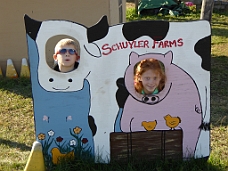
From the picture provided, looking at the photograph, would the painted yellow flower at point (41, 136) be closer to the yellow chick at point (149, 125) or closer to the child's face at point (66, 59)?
the child's face at point (66, 59)

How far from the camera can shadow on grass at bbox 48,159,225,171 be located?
3395mm

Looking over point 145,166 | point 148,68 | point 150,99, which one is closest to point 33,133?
point 145,166

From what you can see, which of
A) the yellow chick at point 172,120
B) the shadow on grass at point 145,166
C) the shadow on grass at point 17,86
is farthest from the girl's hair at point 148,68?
the shadow on grass at point 17,86

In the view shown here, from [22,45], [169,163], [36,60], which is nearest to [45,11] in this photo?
[22,45]

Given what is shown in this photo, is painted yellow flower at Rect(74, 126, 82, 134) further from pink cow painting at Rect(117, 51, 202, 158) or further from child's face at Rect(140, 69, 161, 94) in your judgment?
child's face at Rect(140, 69, 161, 94)

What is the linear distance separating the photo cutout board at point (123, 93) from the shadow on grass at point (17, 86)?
2428 millimetres

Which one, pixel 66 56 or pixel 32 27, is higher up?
pixel 32 27

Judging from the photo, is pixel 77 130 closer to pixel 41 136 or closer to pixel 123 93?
pixel 41 136

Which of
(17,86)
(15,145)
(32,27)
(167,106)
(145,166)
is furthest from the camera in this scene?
(17,86)

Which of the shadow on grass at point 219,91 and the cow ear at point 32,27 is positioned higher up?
the cow ear at point 32,27

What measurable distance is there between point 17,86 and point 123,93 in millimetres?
3189

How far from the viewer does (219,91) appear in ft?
18.8

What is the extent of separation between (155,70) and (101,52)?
47 centimetres

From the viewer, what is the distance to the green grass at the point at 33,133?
11.3 ft
